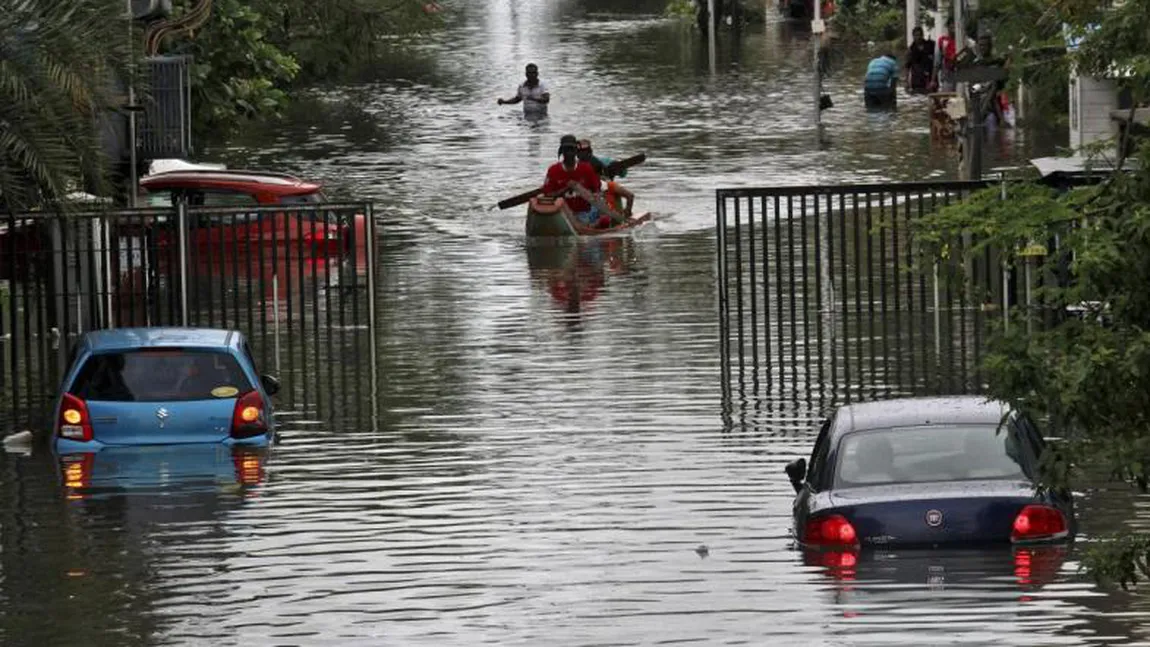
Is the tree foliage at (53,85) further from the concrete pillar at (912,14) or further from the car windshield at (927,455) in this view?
the concrete pillar at (912,14)

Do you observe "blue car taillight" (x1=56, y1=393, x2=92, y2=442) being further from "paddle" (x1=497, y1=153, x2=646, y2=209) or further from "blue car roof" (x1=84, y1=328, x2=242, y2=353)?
"paddle" (x1=497, y1=153, x2=646, y2=209)

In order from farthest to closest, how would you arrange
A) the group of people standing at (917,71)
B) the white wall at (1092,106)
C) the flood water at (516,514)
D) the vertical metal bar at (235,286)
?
the group of people standing at (917,71) → the white wall at (1092,106) → the vertical metal bar at (235,286) → the flood water at (516,514)

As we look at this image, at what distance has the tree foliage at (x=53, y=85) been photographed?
24.7 metres

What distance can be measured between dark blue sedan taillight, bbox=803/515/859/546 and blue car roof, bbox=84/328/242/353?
662 cm

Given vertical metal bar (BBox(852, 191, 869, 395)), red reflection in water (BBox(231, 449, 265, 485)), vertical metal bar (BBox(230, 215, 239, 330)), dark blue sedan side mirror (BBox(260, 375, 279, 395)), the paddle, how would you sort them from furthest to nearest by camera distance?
the paddle, vertical metal bar (BBox(230, 215, 239, 330)), vertical metal bar (BBox(852, 191, 869, 395)), dark blue sedan side mirror (BBox(260, 375, 279, 395)), red reflection in water (BBox(231, 449, 265, 485))

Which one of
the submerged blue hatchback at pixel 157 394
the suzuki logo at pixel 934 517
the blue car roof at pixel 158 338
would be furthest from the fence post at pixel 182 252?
the suzuki logo at pixel 934 517

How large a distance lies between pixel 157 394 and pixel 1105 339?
41.5ft

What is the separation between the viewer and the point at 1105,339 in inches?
401

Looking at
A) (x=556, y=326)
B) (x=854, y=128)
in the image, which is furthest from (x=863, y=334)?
(x=854, y=128)

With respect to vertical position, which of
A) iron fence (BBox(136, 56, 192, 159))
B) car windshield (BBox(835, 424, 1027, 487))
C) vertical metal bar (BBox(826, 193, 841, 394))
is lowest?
vertical metal bar (BBox(826, 193, 841, 394))

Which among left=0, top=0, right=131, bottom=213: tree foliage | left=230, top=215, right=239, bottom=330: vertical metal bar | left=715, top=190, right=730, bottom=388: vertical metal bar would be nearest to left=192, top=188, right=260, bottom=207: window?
left=230, top=215, right=239, bottom=330: vertical metal bar

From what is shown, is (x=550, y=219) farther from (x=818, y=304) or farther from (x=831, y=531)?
(x=831, y=531)

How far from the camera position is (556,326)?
102ft

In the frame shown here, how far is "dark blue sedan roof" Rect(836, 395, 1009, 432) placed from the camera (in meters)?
17.1
